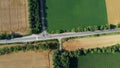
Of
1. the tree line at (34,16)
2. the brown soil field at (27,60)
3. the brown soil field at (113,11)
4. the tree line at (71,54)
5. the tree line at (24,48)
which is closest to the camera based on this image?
the tree line at (71,54)

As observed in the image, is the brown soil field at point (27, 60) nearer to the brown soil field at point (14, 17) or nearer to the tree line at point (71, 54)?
the tree line at point (71, 54)

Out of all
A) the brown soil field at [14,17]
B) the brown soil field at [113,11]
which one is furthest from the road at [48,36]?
the brown soil field at [113,11]

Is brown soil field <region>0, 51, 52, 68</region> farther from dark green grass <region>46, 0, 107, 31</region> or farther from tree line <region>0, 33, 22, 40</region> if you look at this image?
dark green grass <region>46, 0, 107, 31</region>

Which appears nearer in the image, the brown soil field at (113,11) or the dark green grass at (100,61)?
the dark green grass at (100,61)

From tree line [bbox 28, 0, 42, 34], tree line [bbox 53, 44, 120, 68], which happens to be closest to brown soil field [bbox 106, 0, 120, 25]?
tree line [bbox 53, 44, 120, 68]

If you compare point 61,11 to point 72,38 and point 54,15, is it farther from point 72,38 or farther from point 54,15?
point 72,38

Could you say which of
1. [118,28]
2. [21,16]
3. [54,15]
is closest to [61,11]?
[54,15]
